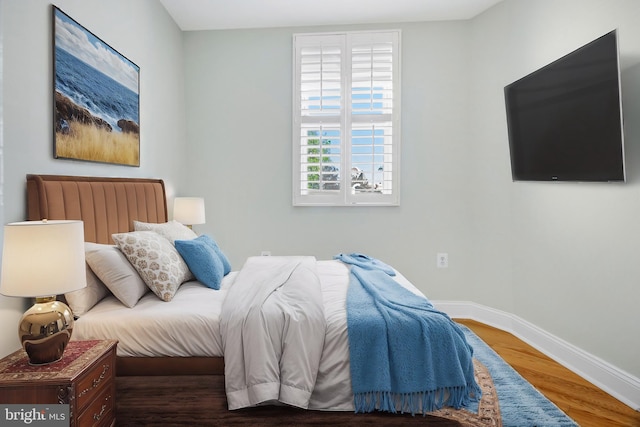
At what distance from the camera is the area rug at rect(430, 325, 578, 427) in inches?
71.0

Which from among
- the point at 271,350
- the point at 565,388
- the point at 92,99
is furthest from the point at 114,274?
the point at 565,388

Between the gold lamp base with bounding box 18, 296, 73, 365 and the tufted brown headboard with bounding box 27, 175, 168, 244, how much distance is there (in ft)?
2.09

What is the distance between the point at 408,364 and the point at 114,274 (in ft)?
5.11

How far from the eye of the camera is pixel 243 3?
3443mm

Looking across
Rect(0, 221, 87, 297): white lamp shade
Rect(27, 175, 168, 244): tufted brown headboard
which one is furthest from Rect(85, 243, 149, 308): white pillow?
Rect(0, 221, 87, 297): white lamp shade

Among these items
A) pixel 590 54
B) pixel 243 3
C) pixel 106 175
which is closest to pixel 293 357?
pixel 106 175

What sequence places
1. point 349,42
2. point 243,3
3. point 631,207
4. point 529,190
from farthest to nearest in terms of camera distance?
point 349,42
point 243,3
point 529,190
point 631,207

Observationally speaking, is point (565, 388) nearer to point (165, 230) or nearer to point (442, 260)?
point (442, 260)

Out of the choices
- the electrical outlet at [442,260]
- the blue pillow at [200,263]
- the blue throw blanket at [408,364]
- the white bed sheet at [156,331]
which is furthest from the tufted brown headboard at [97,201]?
the electrical outlet at [442,260]

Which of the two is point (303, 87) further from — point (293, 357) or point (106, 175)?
point (293, 357)

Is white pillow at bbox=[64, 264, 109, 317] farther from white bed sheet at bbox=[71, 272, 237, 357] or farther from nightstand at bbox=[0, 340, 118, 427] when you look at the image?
nightstand at bbox=[0, 340, 118, 427]

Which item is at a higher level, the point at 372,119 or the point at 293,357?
the point at 372,119

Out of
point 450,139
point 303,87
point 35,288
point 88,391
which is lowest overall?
point 88,391

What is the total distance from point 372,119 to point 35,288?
10.5ft
